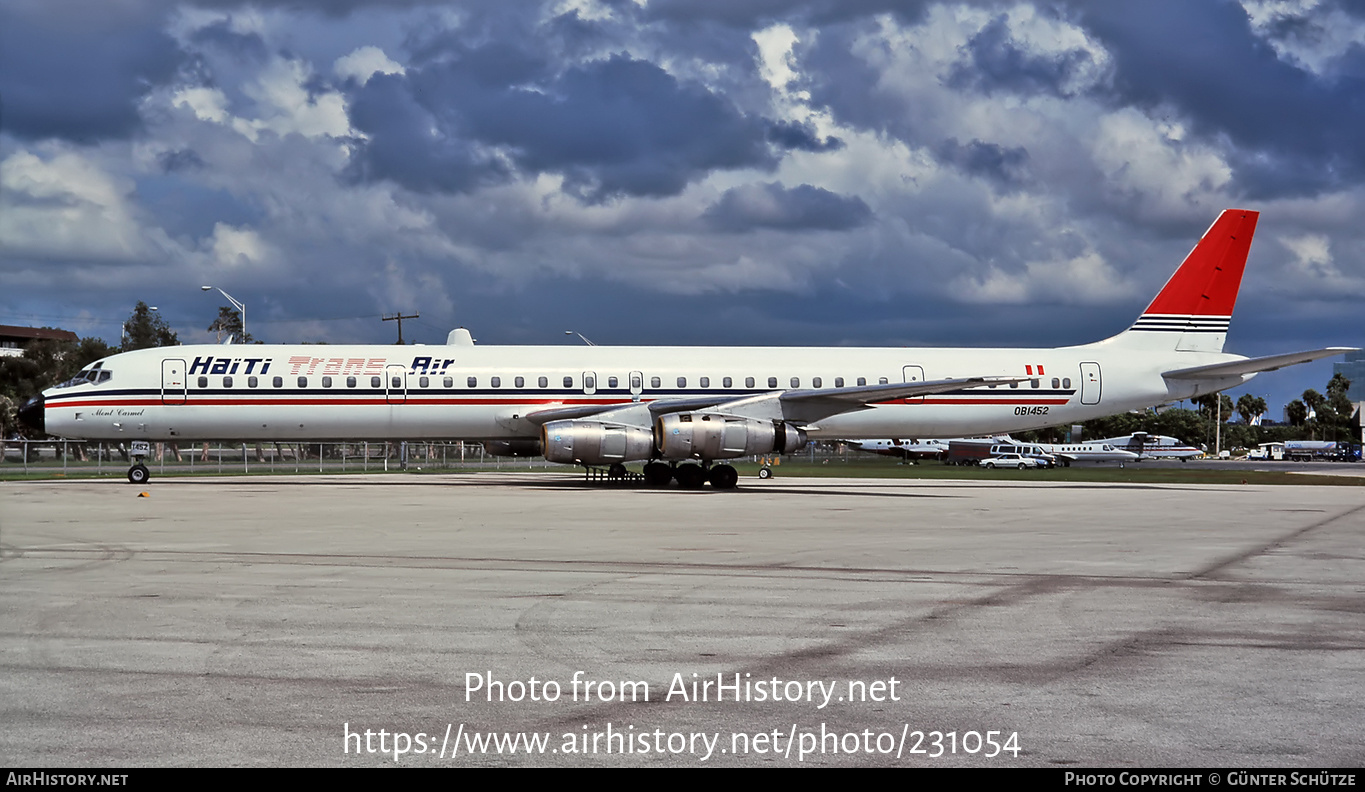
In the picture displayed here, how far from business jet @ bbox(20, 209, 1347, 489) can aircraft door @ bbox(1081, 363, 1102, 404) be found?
0.10 feet

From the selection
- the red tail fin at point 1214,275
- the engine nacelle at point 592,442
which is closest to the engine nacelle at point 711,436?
the engine nacelle at point 592,442

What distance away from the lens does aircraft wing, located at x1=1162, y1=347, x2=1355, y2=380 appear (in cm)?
3075

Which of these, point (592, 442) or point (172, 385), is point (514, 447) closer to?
point (592, 442)

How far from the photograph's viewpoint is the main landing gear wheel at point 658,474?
1300 inches

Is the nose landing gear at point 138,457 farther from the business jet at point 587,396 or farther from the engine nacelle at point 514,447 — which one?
the engine nacelle at point 514,447

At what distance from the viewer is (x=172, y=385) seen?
3150 centimetres

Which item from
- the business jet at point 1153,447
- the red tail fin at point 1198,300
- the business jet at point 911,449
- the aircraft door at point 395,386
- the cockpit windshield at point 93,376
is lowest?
the business jet at point 1153,447

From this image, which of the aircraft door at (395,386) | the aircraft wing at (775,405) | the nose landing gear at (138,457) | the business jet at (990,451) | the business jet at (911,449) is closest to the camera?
the aircraft wing at (775,405)

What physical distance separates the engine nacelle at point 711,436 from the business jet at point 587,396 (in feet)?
0.13

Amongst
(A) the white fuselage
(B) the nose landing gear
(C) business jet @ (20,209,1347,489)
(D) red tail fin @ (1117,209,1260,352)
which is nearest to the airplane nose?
(C) business jet @ (20,209,1347,489)

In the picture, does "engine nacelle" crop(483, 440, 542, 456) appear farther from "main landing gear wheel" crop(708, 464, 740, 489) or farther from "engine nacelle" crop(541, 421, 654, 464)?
"main landing gear wheel" crop(708, 464, 740, 489)

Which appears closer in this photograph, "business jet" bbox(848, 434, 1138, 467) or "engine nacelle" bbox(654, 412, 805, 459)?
"engine nacelle" bbox(654, 412, 805, 459)

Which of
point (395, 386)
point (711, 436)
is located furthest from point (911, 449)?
point (395, 386)

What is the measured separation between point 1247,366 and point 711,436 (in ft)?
54.9
